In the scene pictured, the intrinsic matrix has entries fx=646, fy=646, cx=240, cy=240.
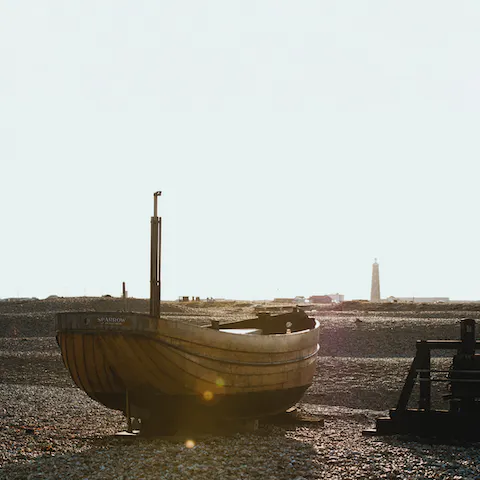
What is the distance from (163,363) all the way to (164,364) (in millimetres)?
35

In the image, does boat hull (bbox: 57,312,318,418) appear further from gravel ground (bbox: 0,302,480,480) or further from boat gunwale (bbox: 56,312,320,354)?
gravel ground (bbox: 0,302,480,480)

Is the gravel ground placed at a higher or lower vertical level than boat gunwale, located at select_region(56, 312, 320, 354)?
lower

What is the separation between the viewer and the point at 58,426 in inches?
641

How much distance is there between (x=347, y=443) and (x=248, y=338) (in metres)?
3.26

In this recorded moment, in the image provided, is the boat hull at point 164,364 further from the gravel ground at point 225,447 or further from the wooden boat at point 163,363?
the gravel ground at point 225,447

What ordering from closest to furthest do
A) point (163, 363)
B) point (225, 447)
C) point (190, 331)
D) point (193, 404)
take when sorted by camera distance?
point (225, 447), point (163, 363), point (190, 331), point (193, 404)

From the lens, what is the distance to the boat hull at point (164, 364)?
13.7 metres

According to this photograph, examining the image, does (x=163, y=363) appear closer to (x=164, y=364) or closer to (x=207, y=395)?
(x=164, y=364)

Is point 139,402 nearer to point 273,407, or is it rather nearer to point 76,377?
point 76,377

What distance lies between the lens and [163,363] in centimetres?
1377

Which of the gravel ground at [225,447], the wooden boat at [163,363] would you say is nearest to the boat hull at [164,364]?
the wooden boat at [163,363]

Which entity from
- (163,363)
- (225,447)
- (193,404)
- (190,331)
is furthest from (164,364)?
(225,447)

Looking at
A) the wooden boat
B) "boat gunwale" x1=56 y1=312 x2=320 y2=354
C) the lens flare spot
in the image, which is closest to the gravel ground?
the wooden boat

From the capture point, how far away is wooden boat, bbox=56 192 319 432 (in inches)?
539
